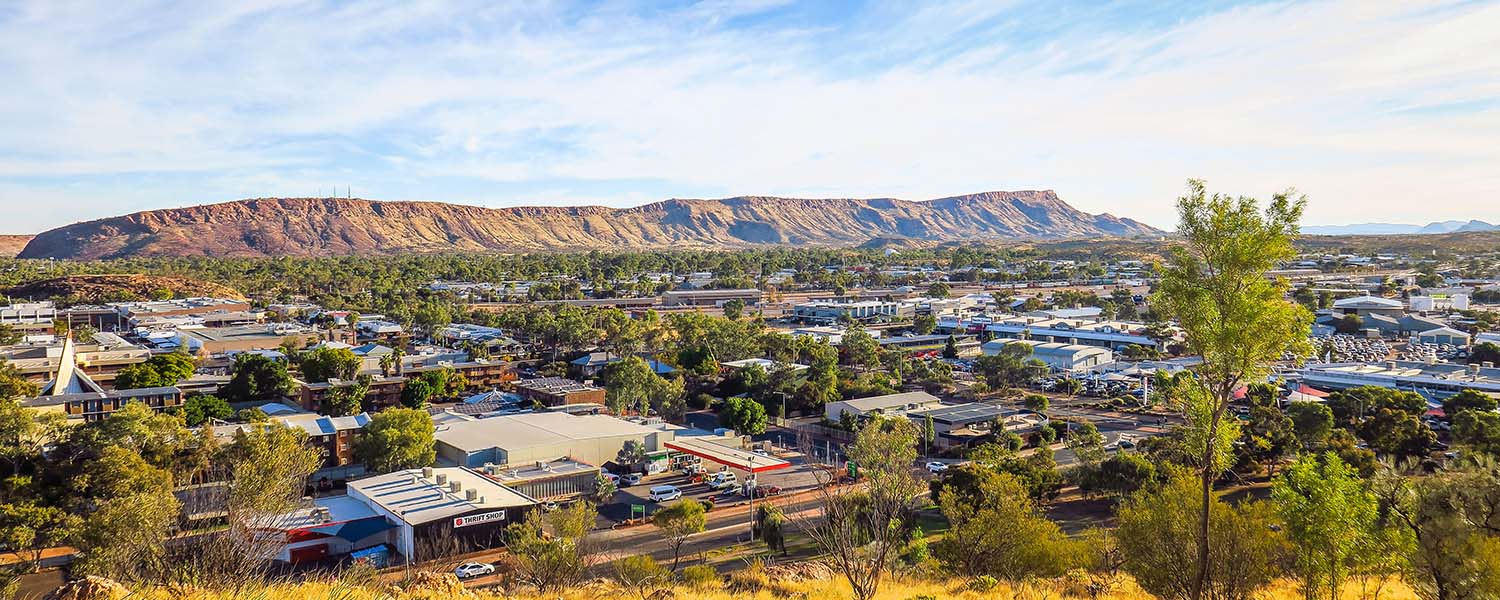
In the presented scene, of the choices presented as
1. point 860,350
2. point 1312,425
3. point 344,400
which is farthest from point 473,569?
point 860,350

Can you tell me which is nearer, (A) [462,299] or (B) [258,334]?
(B) [258,334]

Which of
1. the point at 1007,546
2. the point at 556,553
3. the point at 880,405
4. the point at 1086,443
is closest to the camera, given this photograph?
the point at 1007,546

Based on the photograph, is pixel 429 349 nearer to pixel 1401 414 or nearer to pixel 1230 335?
pixel 1401 414

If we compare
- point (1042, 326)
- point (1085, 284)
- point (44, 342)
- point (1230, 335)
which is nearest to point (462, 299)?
point (44, 342)

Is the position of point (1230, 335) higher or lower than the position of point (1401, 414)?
higher

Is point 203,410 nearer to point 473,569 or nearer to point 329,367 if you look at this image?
point 329,367

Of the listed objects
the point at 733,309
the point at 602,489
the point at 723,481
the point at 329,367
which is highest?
the point at 329,367
